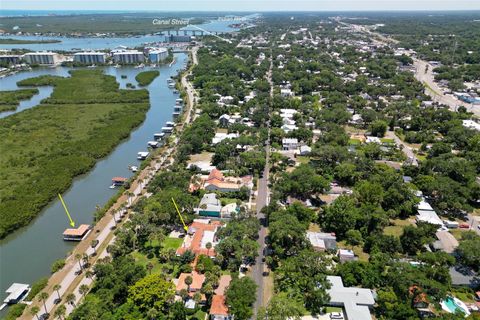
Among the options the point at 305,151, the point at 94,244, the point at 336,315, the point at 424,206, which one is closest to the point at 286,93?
the point at 305,151

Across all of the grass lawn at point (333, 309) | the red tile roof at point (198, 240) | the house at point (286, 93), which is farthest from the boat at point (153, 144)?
the grass lawn at point (333, 309)

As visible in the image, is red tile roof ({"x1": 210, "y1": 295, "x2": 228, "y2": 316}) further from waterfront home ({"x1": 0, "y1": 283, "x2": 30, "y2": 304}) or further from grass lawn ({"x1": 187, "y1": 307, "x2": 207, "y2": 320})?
waterfront home ({"x1": 0, "y1": 283, "x2": 30, "y2": 304})

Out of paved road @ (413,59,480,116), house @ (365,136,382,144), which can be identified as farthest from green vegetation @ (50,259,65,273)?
paved road @ (413,59,480,116)

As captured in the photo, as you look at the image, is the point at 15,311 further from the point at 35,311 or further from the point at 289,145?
the point at 289,145

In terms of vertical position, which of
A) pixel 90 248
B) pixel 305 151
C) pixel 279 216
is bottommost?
pixel 90 248

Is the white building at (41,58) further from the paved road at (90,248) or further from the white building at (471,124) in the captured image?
the white building at (471,124)

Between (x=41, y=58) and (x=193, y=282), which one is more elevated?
(x=41, y=58)
